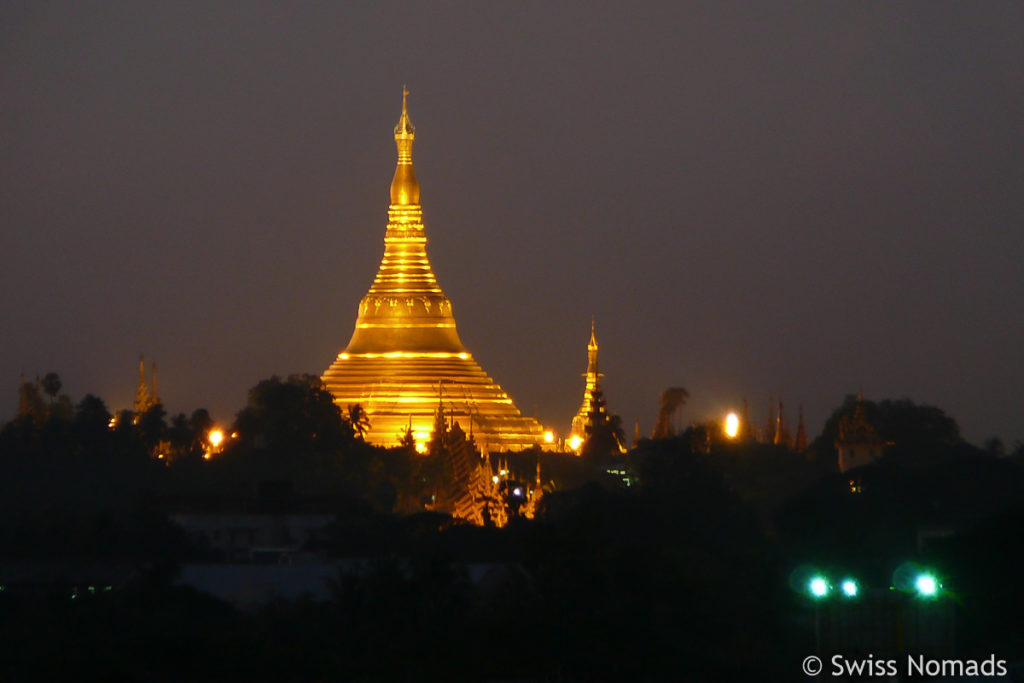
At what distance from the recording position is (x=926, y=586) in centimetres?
5750

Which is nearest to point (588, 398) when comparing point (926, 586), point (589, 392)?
point (589, 392)

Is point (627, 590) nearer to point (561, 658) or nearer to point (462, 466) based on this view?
point (561, 658)

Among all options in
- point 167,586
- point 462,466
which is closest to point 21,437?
point 462,466

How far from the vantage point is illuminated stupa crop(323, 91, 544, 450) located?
118 metres

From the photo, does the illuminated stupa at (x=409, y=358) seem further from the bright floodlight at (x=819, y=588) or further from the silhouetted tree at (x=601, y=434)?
the bright floodlight at (x=819, y=588)

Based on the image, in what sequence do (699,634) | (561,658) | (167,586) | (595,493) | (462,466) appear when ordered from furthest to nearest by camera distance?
(462,466) < (595,493) < (167,586) < (699,634) < (561,658)

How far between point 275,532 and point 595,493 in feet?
24.1

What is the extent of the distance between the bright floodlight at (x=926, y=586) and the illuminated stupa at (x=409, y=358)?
5855 cm

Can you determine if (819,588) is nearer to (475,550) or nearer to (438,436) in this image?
(475,550)

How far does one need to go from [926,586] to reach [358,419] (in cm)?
5794

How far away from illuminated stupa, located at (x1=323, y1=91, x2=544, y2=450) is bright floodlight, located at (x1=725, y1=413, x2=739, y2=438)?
11.3m

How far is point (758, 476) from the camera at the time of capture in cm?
11050

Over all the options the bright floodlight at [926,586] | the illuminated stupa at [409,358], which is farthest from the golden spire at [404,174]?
the bright floodlight at [926,586]

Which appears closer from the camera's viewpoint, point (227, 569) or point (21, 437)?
point (227, 569)
